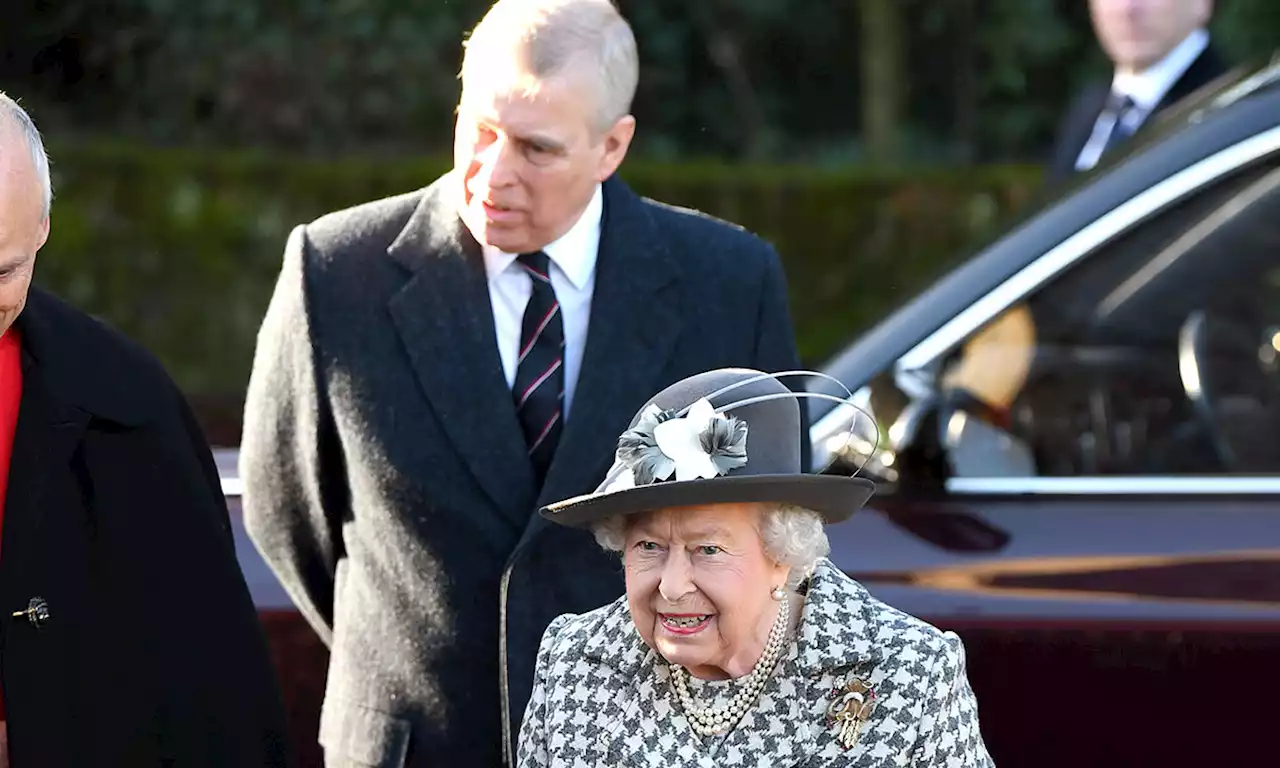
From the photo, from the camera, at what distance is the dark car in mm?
3633

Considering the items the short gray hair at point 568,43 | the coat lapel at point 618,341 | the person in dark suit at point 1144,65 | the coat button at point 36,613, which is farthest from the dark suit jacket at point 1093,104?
the coat button at point 36,613

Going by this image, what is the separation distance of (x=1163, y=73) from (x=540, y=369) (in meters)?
2.73

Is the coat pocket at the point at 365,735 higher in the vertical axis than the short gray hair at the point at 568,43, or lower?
lower

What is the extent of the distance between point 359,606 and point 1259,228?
178 centimetres

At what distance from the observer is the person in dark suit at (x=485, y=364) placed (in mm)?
3277

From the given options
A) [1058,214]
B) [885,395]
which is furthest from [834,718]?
[1058,214]

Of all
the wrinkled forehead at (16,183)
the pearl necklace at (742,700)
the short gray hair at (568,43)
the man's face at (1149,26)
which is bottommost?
the pearl necklace at (742,700)

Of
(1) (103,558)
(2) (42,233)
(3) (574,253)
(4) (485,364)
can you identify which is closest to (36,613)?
(1) (103,558)

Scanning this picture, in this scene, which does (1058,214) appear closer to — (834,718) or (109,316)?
(834,718)

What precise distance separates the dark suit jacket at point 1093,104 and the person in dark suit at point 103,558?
2.91m

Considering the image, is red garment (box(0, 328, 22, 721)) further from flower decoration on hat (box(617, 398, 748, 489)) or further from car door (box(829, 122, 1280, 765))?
car door (box(829, 122, 1280, 765))

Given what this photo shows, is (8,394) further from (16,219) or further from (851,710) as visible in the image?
(851,710)

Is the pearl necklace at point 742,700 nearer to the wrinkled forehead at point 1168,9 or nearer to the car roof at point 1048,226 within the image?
the car roof at point 1048,226

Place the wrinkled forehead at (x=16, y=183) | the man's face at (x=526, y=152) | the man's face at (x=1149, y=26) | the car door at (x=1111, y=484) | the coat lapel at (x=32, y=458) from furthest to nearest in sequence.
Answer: the man's face at (x=1149, y=26) → the car door at (x=1111, y=484) → the man's face at (x=526, y=152) → the coat lapel at (x=32, y=458) → the wrinkled forehead at (x=16, y=183)
